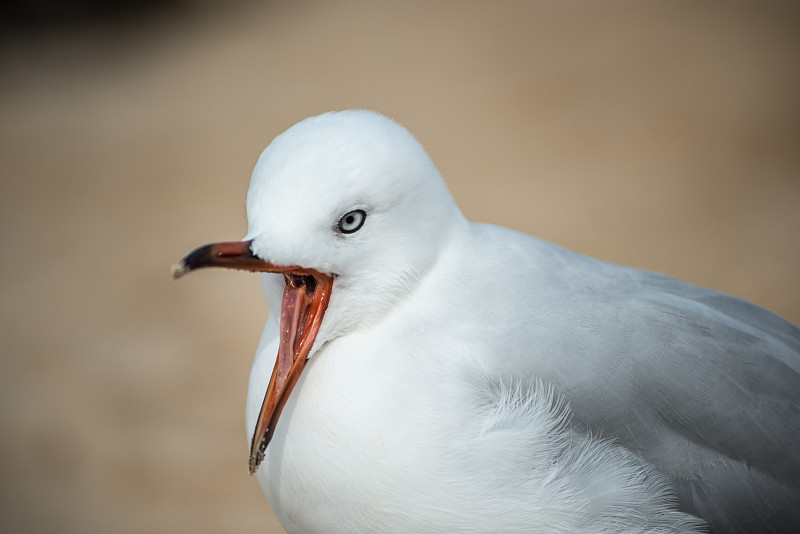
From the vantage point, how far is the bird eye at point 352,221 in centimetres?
146

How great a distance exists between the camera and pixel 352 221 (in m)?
1.47

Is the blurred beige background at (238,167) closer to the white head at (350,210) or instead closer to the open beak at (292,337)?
the open beak at (292,337)

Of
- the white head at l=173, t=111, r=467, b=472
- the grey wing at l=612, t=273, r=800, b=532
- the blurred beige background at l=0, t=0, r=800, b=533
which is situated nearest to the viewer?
the white head at l=173, t=111, r=467, b=472

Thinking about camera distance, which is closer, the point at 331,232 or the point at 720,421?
the point at 331,232

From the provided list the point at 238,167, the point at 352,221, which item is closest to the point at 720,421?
the point at 352,221

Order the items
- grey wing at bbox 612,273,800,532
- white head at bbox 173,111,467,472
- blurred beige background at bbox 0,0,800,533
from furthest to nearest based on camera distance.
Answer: blurred beige background at bbox 0,0,800,533
grey wing at bbox 612,273,800,532
white head at bbox 173,111,467,472

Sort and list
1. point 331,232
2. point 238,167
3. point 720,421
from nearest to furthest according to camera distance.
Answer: point 331,232 → point 720,421 → point 238,167

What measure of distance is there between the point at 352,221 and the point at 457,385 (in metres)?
0.38

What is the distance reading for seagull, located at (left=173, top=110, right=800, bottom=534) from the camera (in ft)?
4.84

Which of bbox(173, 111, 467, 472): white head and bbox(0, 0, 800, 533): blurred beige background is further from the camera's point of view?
bbox(0, 0, 800, 533): blurred beige background

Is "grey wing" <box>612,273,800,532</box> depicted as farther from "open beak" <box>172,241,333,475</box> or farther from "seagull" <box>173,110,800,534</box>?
"open beak" <box>172,241,333,475</box>

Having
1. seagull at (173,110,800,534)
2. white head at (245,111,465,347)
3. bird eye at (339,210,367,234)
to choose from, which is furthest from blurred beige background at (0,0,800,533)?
bird eye at (339,210,367,234)

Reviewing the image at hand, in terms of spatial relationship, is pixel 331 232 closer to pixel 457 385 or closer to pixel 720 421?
pixel 457 385

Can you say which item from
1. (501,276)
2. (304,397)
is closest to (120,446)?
(304,397)
